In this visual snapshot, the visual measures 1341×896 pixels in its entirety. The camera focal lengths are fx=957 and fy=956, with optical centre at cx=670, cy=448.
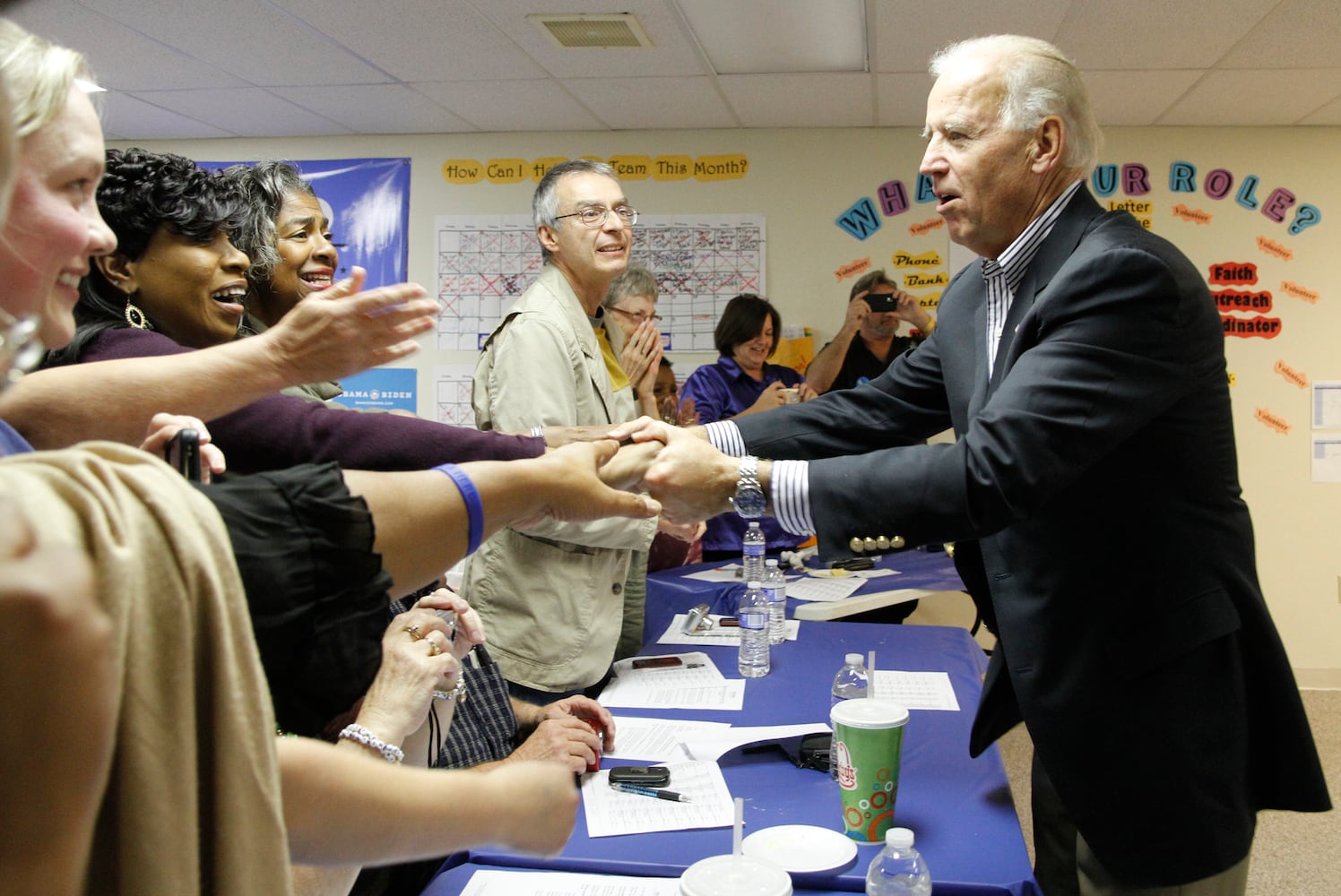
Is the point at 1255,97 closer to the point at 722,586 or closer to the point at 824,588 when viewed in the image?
the point at 824,588

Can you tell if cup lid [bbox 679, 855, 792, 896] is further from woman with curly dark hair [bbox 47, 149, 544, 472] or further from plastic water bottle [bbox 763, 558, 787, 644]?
plastic water bottle [bbox 763, 558, 787, 644]

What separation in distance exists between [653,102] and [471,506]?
13.1 feet

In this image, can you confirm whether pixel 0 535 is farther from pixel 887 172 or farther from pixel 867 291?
pixel 887 172

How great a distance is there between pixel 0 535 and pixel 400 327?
0.80 m

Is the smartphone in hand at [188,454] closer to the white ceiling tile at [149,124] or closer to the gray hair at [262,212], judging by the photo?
the gray hair at [262,212]

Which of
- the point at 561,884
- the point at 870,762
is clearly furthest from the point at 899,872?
the point at 561,884

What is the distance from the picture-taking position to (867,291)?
14.9 ft

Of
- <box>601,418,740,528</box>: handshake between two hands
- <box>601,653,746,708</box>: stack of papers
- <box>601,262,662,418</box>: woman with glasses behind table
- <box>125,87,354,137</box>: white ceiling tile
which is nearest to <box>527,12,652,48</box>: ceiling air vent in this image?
<box>601,262,662,418</box>: woman with glasses behind table

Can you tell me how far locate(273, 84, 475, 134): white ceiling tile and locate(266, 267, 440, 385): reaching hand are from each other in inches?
140

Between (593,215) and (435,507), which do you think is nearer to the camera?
(435,507)

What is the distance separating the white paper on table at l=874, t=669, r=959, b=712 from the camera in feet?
6.25

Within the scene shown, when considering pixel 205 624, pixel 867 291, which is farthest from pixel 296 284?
pixel 867 291

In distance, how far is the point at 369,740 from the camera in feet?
4.02

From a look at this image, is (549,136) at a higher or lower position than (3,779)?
higher
